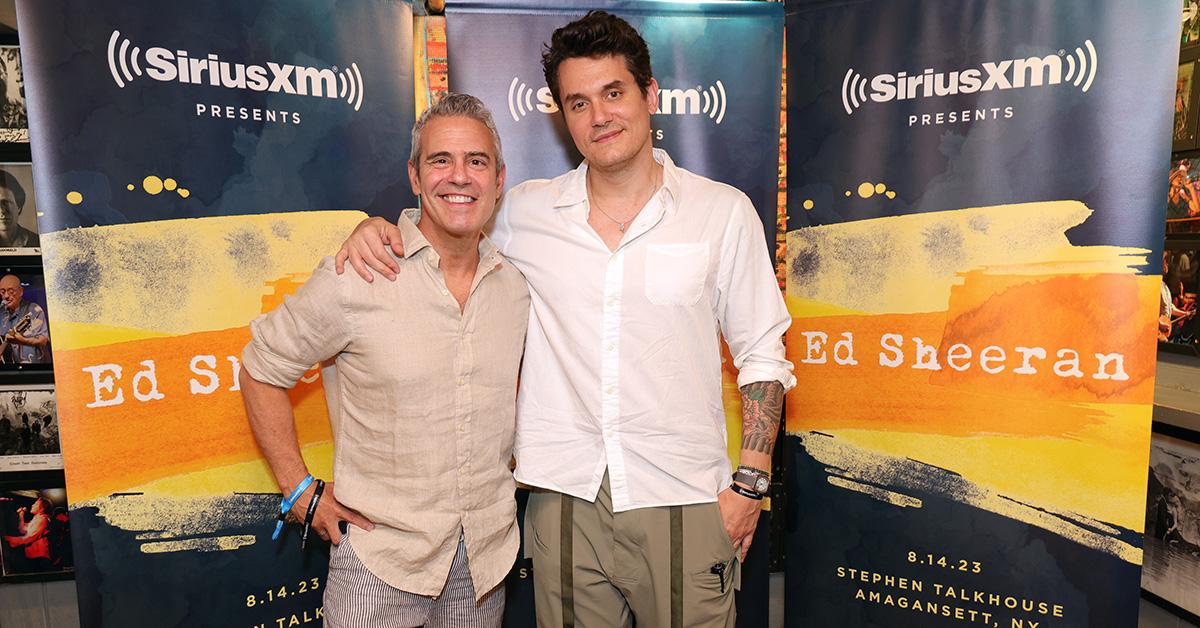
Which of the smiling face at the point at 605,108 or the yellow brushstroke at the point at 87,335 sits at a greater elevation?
the smiling face at the point at 605,108

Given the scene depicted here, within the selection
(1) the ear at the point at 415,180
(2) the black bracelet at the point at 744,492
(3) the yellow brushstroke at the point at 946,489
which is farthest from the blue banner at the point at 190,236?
(3) the yellow brushstroke at the point at 946,489

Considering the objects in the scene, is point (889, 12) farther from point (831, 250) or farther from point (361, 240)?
point (361, 240)

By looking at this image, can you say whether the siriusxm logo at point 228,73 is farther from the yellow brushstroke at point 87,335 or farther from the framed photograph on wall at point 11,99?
the framed photograph on wall at point 11,99

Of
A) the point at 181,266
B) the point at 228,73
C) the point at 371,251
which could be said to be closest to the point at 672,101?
the point at 371,251

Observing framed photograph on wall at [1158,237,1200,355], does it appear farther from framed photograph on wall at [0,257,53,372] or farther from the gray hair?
framed photograph on wall at [0,257,53,372]

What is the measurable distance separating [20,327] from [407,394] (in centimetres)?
225

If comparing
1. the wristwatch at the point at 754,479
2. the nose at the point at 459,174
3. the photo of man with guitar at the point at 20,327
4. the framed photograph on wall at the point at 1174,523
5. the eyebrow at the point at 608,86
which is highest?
the eyebrow at the point at 608,86

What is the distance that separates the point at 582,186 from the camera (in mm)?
1973

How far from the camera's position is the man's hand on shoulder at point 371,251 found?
65.4 inches

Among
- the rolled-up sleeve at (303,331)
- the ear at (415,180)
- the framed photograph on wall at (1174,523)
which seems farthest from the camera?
the framed photograph on wall at (1174,523)

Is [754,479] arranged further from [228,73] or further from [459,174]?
[228,73]

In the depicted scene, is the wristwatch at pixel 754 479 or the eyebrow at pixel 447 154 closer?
the eyebrow at pixel 447 154

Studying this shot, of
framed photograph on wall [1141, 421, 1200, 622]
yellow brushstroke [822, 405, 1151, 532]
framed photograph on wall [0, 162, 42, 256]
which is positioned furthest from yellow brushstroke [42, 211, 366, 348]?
framed photograph on wall [1141, 421, 1200, 622]

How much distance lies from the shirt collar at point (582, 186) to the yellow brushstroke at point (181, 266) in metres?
0.79
